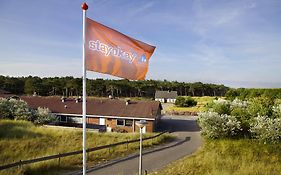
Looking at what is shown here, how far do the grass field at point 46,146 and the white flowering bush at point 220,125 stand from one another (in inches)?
189

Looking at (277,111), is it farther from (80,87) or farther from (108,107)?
Result: (80,87)

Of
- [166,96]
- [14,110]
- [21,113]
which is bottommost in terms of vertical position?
[21,113]

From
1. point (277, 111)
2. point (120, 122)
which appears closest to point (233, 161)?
point (277, 111)

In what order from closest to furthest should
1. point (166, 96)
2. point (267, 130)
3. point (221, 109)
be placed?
point (267, 130)
point (221, 109)
point (166, 96)

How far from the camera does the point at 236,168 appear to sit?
13.4 meters

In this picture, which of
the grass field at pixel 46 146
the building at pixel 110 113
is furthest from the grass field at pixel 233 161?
the building at pixel 110 113

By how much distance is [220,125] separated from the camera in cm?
2517

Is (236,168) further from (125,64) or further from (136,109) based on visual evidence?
(136,109)

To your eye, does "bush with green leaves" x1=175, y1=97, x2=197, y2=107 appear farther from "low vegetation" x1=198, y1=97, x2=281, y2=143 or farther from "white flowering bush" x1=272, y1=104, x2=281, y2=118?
"white flowering bush" x1=272, y1=104, x2=281, y2=118

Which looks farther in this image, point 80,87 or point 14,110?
point 80,87

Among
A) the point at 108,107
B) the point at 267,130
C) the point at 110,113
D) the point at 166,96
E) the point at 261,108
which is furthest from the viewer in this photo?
the point at 166,96

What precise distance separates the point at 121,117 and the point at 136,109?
2493mm

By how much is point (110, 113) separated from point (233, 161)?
2647 centimetres

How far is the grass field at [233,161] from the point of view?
1296 cm
